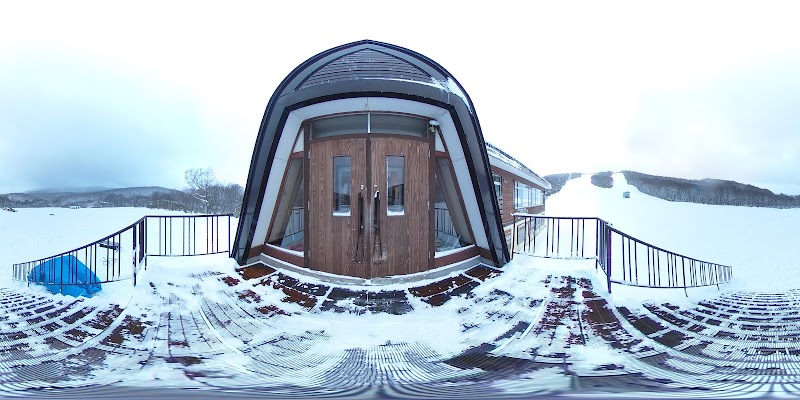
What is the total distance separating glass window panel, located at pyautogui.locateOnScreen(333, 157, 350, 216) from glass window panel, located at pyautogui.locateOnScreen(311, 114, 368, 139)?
0.55 m

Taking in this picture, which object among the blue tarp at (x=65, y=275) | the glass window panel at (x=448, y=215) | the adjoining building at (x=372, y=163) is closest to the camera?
the adjoining building at (x=372, y=163)

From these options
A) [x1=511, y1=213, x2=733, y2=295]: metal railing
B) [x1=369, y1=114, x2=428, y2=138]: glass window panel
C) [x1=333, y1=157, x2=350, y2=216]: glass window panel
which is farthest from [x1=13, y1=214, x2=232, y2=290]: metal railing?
[x1=511, y1=213, x2=733, y2=295]: metal railing

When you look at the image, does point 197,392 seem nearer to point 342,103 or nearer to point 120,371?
point 120,371

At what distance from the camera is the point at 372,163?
16.4 ft

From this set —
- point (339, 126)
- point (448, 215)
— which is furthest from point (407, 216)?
point (339, 126)

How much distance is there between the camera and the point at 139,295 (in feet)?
13.9

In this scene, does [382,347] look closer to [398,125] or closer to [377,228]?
[377,228]

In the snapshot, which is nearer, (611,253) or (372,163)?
(611,253)

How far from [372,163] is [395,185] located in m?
0.57

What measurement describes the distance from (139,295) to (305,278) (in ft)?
7.54

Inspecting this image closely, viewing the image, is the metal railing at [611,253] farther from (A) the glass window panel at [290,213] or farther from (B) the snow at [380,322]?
(A) the glass window panel at [290,213]

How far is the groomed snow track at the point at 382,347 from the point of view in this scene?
2215 millimetres

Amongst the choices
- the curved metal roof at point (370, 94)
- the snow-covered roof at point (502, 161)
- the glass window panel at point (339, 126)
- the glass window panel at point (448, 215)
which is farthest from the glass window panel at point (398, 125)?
the snow-covered roof at point (502, 161)

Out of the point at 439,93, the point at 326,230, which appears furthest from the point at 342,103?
the point at 326,230
